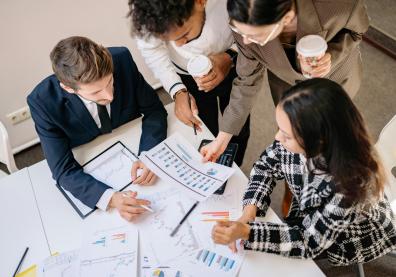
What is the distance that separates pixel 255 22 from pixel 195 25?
244 mm

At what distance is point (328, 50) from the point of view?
4.20ft

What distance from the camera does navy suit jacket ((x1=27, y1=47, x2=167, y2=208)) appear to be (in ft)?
4.71

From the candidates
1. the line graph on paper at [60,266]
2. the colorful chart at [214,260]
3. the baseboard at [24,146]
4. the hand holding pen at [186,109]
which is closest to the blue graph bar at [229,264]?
the colorful chart at [214,260]

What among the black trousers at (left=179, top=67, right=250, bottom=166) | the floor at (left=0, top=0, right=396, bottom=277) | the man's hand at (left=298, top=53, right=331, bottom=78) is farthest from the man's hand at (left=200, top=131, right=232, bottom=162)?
the floor at (left=0, top=0, right=396, bottom=277)

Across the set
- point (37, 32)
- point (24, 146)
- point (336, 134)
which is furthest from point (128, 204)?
point (24, 146)

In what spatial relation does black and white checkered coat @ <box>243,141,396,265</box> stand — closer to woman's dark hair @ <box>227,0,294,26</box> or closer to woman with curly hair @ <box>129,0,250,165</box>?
Answer: woman with curly hair @ <box>129,0,250,165</box>

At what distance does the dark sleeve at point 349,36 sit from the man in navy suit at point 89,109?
2.32 ft

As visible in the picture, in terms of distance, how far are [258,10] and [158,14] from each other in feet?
0.90

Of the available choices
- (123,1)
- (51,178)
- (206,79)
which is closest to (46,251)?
(51,178)

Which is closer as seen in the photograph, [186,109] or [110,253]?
[110,253]

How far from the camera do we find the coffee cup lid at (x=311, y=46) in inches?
Result: 43.8

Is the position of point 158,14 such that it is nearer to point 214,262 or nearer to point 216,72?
point 216,72

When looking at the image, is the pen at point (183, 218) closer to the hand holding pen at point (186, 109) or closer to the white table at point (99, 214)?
the white table at point (99, 214)


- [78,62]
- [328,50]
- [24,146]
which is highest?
[78,62]
